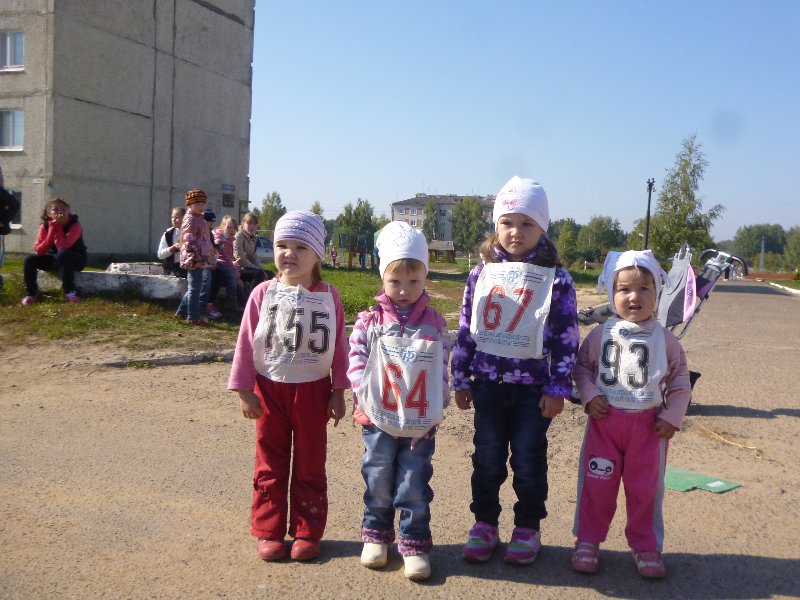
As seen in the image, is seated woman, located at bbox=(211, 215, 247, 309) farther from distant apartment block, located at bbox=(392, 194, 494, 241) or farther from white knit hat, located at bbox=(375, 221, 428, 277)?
distant apartment block, located at bbox=(392, 194, 494, 241)

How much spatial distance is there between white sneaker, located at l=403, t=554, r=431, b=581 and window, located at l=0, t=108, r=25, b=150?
22276 millimetres

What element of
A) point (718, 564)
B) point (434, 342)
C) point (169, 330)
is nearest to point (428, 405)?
point (434, 342)

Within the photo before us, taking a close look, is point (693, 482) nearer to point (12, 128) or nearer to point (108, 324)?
point (108, 324)

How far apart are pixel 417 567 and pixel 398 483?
0.37 m

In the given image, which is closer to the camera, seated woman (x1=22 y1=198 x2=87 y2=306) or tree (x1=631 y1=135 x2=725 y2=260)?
seated woman (x1=22 y1=198 x2=87 y2=306)

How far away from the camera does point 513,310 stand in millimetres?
3352

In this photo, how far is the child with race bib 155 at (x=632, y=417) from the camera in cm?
330

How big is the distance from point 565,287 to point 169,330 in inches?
265

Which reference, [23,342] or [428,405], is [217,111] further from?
[428,405]

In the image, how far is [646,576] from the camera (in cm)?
322

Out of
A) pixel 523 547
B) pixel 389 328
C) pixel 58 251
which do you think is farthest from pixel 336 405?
pixel 58 251

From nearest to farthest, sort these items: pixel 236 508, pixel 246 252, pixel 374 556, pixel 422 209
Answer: pixel 374 556 → pixel 236 508 → pixel 246 252 → pixel 422 209

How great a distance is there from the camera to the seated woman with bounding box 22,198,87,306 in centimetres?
1023

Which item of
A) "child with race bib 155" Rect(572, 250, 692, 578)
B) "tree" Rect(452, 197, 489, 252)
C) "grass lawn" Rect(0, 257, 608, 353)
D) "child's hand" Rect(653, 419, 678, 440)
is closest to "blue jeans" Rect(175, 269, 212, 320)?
"grass lawn" Rect(0, 257, 608, 353)
